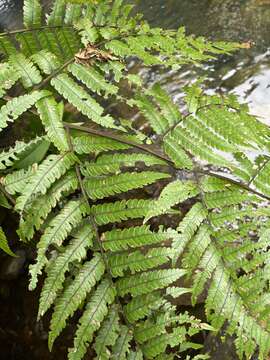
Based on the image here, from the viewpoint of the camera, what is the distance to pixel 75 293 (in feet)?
4.44

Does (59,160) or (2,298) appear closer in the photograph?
(59,160)

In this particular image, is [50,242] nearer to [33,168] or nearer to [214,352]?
[33,168]

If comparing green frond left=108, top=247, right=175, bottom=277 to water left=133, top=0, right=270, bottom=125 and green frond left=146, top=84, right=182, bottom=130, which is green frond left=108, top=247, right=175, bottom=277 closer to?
green frond left=146, top=84, right=182, bottom=130

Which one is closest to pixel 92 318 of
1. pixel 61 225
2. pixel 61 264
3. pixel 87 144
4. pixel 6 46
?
pixel 61 264

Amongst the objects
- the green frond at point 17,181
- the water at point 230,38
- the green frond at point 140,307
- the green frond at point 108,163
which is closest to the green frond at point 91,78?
the green frond at point 108,163

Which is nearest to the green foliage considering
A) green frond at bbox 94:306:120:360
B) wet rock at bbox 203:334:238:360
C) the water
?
green frond at bbox 94:306:120:360

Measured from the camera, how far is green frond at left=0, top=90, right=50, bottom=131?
1.50 m

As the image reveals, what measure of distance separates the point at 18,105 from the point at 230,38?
445 cm

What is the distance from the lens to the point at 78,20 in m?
1.81

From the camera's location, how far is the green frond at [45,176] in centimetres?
140

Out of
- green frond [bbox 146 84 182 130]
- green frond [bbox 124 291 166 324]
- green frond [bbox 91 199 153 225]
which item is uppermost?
green frond [bbox 146 84 182 130]

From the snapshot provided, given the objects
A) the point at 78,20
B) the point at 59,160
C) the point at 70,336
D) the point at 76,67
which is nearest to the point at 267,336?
the point at 59,160

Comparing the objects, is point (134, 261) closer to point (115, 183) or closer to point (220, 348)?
point (115, 183)

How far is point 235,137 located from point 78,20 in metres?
0.86
